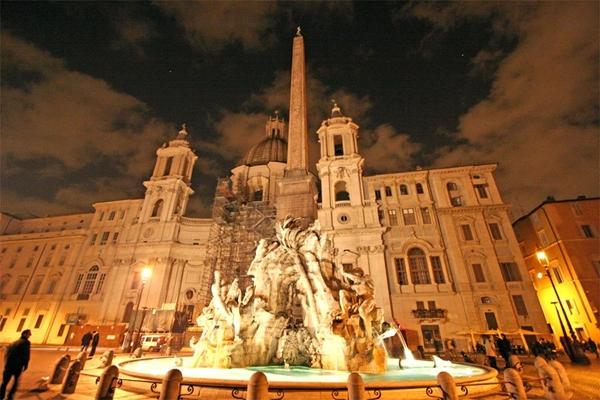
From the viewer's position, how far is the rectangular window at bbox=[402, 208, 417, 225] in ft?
99.2

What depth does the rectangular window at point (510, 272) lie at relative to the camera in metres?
25.9

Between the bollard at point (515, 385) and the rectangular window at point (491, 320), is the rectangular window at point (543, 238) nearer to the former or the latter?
the rectangular window at point (491, 320)

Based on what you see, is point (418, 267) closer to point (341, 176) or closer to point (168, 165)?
point (341, 176)

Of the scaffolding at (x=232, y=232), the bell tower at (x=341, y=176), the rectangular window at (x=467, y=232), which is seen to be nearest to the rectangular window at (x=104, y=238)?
the scaffolding at (x=232, y=232)

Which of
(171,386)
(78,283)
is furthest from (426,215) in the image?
(78,283)

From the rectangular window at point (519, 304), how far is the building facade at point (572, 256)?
2810 millimetres

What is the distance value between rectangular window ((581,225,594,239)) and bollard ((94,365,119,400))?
36.1 m

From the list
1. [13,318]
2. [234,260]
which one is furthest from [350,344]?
Answer: [13,318]

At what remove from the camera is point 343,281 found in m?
10.2

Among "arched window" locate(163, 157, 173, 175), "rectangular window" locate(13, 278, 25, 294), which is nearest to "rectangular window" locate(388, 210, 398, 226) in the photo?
"arched window" locate(163, 157, 173, 175)

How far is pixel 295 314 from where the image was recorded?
37.7 ft

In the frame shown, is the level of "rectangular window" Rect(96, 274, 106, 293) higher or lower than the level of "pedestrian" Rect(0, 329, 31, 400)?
higher

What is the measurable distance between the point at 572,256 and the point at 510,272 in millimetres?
5114

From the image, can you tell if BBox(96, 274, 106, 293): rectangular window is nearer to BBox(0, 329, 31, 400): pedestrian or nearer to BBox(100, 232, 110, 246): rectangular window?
BBox(100, 232, 110, 246): rectangular window
